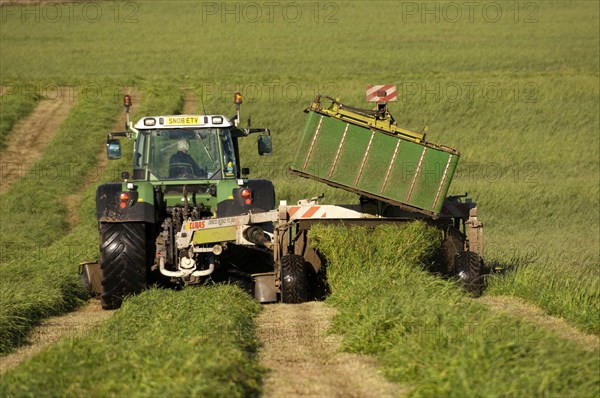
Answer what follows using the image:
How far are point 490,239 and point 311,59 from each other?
24.0 meters

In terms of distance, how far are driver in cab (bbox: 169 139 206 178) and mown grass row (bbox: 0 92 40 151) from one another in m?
16.0

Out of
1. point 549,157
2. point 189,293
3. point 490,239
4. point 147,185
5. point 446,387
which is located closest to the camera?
point 446,387

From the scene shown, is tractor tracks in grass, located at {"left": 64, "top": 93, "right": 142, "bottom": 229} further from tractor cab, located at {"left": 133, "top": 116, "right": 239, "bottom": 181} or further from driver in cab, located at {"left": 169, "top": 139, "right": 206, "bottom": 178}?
driver in cab, located at {"left": 169, "top": 139, "right": 206, "bottom": 178}

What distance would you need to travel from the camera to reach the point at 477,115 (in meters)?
30.7

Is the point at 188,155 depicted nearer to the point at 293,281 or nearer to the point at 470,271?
the point at 293,281

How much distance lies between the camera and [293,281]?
11078mm

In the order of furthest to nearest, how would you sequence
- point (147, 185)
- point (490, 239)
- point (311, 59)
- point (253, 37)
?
point (253, 37), point (311, 59), point (490, 239), point (147, 185)

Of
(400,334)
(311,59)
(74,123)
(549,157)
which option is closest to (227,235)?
(400,334)

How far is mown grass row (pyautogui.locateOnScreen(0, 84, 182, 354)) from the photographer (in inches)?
391

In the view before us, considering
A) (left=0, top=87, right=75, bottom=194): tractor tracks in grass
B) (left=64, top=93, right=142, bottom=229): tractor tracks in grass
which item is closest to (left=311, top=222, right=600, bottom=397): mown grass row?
(left=64, top=93, right=142, bottom=229): tractor tracks in grass

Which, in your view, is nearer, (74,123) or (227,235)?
(227,235)

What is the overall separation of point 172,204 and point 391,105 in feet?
62.7

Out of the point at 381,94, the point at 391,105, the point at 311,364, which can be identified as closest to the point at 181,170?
the point at 381,94

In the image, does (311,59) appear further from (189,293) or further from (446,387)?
(446,387)
